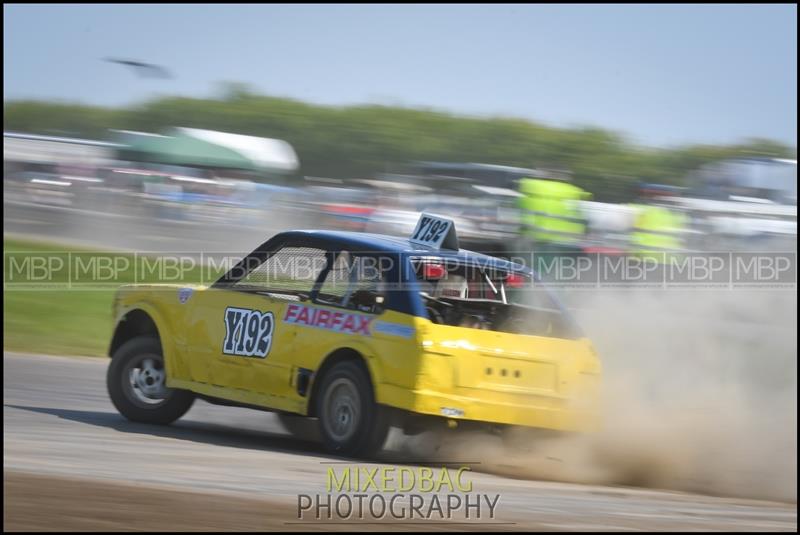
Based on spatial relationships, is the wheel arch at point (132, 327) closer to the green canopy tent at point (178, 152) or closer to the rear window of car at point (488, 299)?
the rear window of car at point (488, 299)

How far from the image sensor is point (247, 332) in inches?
301

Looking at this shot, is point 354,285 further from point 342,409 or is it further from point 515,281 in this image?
point 515,281

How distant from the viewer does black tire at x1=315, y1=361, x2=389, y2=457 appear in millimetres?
6691

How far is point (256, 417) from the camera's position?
31.6 ft

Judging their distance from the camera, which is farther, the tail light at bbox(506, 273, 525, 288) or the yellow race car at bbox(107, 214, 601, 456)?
the tail light at bbox(506, 273, 525, 288)

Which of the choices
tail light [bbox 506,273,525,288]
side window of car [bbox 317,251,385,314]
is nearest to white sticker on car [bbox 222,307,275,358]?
side window of car [bbox 317,251,385,314]

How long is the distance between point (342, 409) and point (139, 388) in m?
2.16

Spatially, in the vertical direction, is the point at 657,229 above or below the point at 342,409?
above

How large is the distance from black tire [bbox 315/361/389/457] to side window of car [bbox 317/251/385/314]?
0.42 m

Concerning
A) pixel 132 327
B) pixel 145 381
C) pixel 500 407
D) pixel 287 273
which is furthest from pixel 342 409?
pixel 132 327

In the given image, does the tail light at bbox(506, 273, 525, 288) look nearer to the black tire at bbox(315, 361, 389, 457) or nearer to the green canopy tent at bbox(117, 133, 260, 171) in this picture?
the black tire at bbox(315, 361, 389, 457)

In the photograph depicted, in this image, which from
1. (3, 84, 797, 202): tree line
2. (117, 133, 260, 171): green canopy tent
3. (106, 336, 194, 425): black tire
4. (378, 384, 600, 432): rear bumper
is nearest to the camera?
(378, 384, 600, 432): rear bumper

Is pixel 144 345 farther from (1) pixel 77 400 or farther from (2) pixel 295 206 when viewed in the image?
(2) pixel 295 206

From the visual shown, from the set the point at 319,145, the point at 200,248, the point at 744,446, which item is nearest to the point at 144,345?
the point at 744,446
